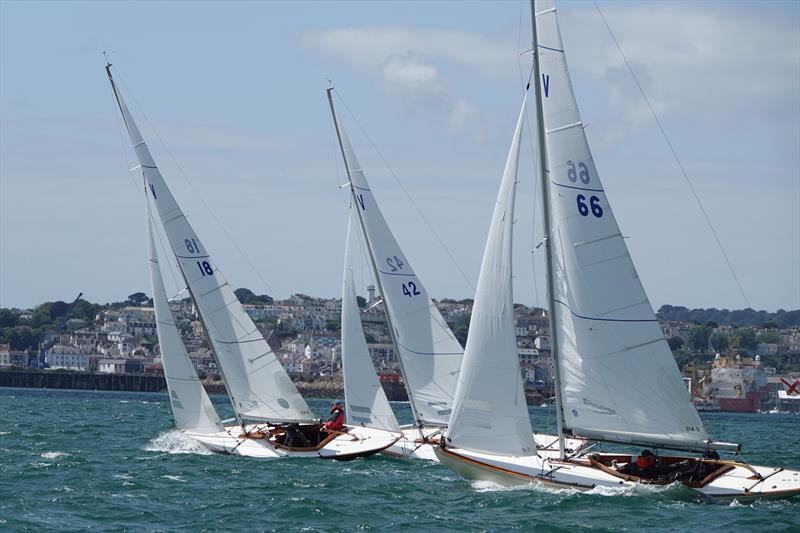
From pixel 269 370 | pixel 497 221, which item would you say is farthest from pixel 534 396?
pixel 497 221

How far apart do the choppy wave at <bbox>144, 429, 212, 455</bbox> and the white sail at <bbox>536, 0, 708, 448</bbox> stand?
1246cm

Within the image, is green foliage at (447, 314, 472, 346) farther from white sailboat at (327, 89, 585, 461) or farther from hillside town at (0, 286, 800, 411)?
white sailboat at (327, 89, 585, 461)

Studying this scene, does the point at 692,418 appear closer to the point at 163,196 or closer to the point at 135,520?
the point at 135,520

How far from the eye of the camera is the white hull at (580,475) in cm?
2267

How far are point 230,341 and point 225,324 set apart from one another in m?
0.43

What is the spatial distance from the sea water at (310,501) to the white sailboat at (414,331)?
6.65 ft

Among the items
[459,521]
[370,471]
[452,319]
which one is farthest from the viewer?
[452,319]

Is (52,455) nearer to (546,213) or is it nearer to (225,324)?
(225,324)

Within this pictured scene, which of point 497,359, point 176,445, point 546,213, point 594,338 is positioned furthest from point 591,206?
point 176,445

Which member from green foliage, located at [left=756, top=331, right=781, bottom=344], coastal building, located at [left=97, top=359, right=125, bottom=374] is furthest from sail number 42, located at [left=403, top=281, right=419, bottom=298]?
green foliage, located at [left=756, top=331, right=781, bottom=344]

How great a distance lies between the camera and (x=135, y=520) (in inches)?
865

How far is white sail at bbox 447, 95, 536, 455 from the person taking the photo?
24562 mm

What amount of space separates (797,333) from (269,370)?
175 meters

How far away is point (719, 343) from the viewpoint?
18925cm
